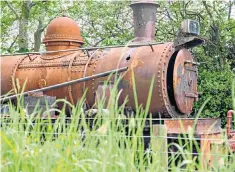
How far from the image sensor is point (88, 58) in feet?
21.4

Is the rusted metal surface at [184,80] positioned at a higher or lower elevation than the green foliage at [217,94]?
higher

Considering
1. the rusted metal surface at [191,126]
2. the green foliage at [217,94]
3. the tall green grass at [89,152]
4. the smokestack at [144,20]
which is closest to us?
the tall green grass at [89,152]

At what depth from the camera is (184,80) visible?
6.13m

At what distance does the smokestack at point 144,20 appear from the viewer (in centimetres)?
672

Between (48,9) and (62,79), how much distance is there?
8.92m

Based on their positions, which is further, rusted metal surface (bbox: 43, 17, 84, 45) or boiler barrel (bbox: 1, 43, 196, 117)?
rusted metal surface (bbox: 43, 17, 84, 45)

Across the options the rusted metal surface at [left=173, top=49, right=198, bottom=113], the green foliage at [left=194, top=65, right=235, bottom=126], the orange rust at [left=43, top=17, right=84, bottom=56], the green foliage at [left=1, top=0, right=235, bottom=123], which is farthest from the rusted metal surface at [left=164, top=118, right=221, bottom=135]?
the green foliage at [left=194, top=65, right=235, bottom=126]

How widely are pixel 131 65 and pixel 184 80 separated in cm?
81

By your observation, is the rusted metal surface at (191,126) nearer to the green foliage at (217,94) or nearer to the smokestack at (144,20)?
the smokestack at (144,20)

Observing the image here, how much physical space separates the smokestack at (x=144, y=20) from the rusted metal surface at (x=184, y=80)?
2.50 feet

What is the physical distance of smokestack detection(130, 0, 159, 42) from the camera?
6719 millimetres

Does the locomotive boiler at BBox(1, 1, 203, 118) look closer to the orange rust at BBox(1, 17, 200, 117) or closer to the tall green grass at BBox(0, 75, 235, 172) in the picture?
the orange rust at BBox(1, 17, 200, 117)

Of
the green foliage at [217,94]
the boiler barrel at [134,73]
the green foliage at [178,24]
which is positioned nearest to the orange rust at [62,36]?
the boiler barrel at [134,73]

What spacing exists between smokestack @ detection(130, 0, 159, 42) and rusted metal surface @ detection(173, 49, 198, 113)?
76 cm
